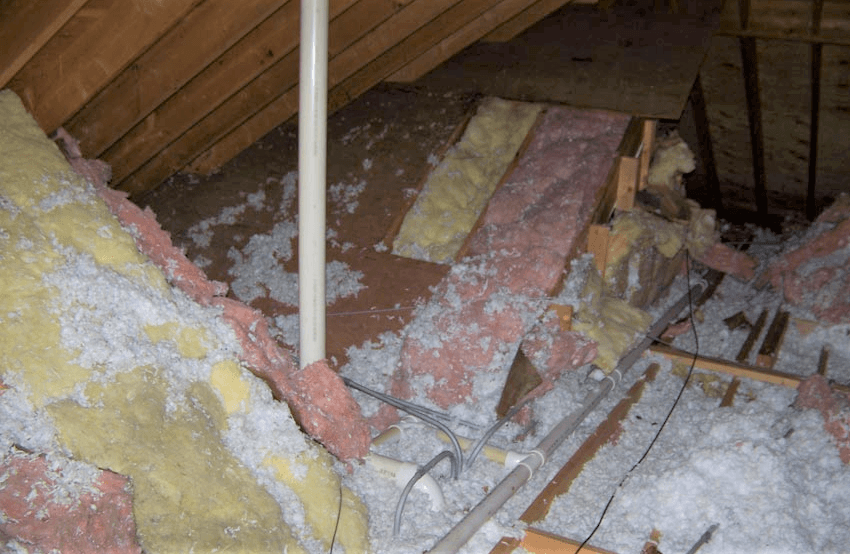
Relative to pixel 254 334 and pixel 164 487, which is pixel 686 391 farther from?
pixel 164 487

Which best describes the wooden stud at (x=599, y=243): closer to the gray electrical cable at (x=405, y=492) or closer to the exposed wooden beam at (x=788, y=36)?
the gray electrical cable at (x=405, y=492)

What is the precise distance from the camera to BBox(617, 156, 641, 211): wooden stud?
344cm

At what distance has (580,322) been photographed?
3000mm

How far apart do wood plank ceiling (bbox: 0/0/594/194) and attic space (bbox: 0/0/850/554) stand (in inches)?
0.5

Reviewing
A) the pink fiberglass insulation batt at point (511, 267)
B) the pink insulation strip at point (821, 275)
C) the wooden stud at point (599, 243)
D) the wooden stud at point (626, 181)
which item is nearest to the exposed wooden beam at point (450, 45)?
the pink fiberglass insulation batt at point (511, 267)

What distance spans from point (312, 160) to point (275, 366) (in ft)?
1.93

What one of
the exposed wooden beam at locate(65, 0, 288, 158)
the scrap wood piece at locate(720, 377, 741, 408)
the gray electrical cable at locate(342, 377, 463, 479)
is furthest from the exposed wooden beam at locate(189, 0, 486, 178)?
the scrap wood piece at locate(720, 377, 741, 408)

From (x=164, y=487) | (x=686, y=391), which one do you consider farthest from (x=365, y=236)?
(x=164, y=487)

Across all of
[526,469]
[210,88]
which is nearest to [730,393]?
[526,469]

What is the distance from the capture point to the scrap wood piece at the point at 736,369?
310cm

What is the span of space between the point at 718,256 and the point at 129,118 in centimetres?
328

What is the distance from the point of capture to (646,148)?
3768 millimetres

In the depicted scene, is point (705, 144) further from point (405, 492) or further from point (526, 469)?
point (405, 492)

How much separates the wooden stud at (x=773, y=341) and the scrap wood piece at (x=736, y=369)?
186 mm
